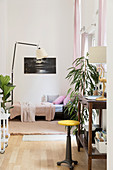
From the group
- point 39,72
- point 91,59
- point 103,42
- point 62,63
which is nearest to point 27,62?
point 39,72

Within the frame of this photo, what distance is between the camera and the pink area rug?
18.1 feet

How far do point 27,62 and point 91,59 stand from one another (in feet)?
17.6

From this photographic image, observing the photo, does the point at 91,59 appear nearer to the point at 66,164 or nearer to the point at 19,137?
the point at 66,164

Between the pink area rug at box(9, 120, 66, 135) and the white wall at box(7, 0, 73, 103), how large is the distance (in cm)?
170

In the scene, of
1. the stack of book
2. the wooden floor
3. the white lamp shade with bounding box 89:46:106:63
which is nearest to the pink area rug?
the wooden floor

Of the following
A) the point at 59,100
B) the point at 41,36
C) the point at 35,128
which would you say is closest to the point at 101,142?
the point at 35,128

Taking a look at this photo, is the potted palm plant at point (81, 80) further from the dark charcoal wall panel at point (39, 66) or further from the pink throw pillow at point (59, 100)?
the dark charcoal wall panel at point (39, 66)

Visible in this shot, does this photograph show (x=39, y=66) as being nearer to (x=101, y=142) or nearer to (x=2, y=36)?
(x=2, y=36)

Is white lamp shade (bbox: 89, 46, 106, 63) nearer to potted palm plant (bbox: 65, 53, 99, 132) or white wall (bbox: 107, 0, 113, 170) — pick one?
potted palm plant (bbox: 65, 53, 99, 132)

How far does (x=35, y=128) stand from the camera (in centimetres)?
595

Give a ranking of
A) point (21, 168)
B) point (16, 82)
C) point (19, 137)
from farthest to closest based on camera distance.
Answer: point (16, 82)
point (19, 137)
point (21, 168)

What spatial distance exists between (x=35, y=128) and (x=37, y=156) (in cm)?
208

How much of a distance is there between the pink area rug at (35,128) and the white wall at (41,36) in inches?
66.8

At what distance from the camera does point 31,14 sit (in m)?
8.23
